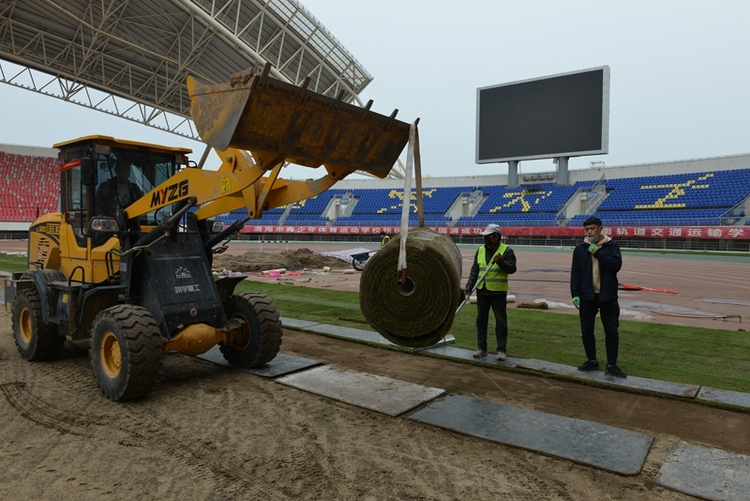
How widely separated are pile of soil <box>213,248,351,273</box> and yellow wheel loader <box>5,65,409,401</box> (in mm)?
11305

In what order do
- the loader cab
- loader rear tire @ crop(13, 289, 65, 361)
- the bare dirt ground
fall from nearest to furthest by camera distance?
the bare dirt ground
the loader cab
loader rear tire @ crop(13, 289, 65, 361)

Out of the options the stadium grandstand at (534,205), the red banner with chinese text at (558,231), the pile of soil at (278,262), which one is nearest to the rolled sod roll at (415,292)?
the pile of soil at (278,262)

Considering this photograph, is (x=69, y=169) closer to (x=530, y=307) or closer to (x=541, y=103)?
(x=530, y=307)

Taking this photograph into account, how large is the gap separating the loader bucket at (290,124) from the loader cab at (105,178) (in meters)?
1.92

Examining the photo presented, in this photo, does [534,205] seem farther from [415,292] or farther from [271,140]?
[271,140]

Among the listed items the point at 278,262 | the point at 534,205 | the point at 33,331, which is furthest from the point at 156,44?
the point at 534,205

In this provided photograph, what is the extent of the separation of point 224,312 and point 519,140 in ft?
120

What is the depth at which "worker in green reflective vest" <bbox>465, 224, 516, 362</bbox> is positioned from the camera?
6.64 meters

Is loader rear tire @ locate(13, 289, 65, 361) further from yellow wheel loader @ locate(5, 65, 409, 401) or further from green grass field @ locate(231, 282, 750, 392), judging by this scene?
green grass field @ locate(231, 282, 750, 392)

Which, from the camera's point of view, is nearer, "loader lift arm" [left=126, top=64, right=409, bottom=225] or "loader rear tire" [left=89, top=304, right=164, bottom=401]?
→ "loader lift arm" [left=126, top=64, right=409, bottom=225]

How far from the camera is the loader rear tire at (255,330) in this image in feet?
19.9

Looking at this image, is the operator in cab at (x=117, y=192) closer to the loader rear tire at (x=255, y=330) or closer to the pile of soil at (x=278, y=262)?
the loader rear tire at (x=255, y=330)

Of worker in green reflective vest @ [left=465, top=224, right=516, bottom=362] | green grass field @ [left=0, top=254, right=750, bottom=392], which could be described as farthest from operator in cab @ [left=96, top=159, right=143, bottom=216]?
green grass field @ [left=0, top=254, right=750, bottom=392]

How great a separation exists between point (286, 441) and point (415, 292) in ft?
5.12
